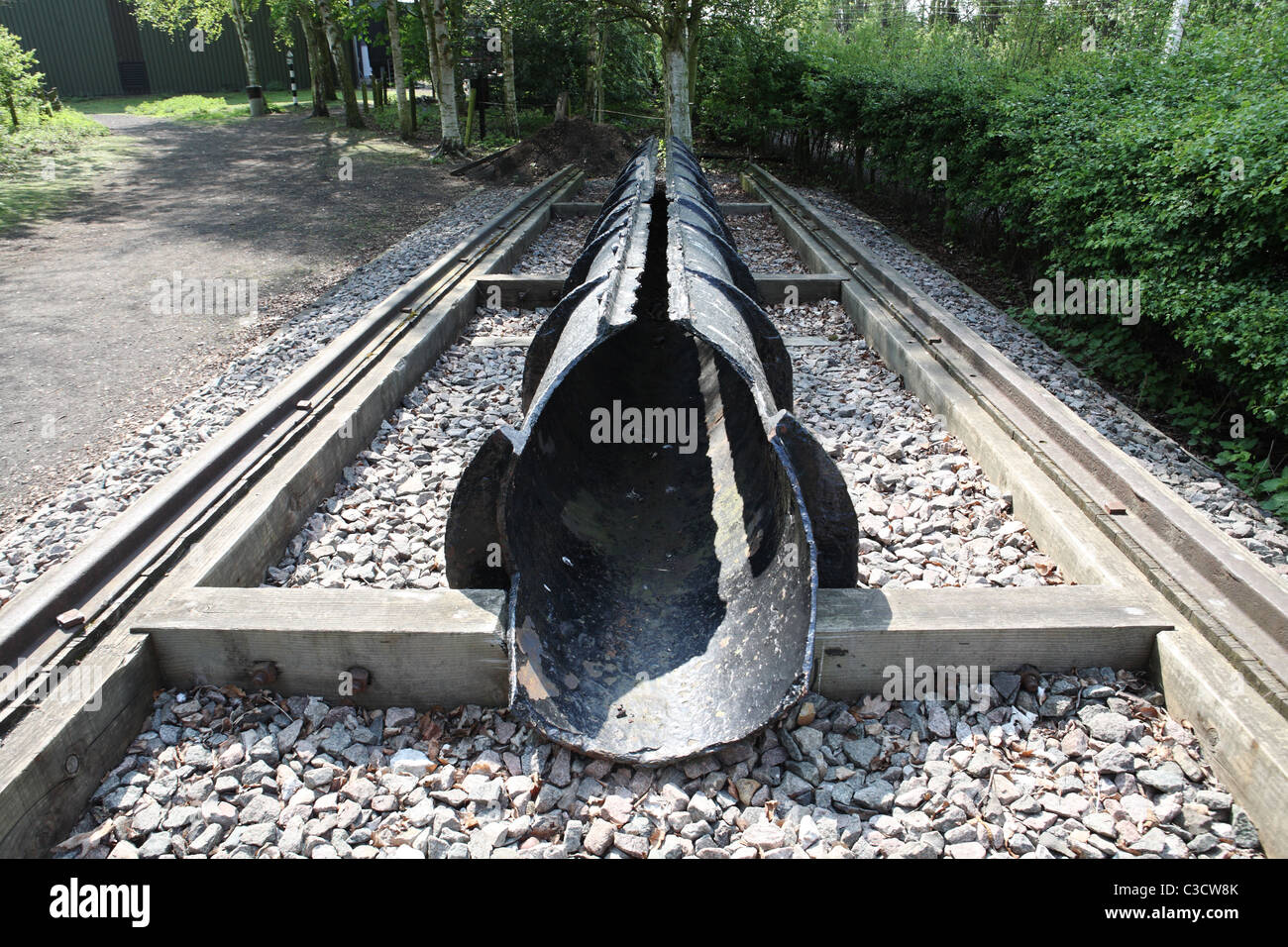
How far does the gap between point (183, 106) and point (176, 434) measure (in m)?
26.3

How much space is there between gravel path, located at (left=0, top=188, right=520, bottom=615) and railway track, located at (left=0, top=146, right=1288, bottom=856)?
1.76 ft

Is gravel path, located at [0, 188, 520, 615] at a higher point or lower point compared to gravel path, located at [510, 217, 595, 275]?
lower

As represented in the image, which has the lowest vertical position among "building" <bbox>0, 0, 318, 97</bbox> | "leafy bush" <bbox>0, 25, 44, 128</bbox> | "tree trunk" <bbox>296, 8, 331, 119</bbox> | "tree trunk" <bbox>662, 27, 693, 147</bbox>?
"tree trunk" <bbox>662, 27, 693, 147</bbox>

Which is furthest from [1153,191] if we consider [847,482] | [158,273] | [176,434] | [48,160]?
[48,160]

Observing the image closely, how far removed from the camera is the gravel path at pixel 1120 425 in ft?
11.2

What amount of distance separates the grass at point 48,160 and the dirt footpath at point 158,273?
15.7 inches

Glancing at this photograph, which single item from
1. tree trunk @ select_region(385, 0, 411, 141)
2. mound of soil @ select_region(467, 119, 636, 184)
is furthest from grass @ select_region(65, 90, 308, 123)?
mound of soil @ select_region(467, 119, 636, 184)

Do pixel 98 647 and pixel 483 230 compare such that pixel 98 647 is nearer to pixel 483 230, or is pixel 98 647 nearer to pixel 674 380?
pixel 674 380

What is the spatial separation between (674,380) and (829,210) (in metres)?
6.77

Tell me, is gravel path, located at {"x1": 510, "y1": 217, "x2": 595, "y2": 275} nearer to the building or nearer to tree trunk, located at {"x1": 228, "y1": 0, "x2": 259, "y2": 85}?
tree trunk, located at {"x1": 228, "y1": 0, "x2": 259, "y2": 85}

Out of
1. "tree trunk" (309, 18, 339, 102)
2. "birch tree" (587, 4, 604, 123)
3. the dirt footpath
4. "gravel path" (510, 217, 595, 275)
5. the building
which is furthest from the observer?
the building

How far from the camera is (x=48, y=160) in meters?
13.2

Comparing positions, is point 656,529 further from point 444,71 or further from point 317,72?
point 317,72

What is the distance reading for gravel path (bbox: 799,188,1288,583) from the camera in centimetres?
342
